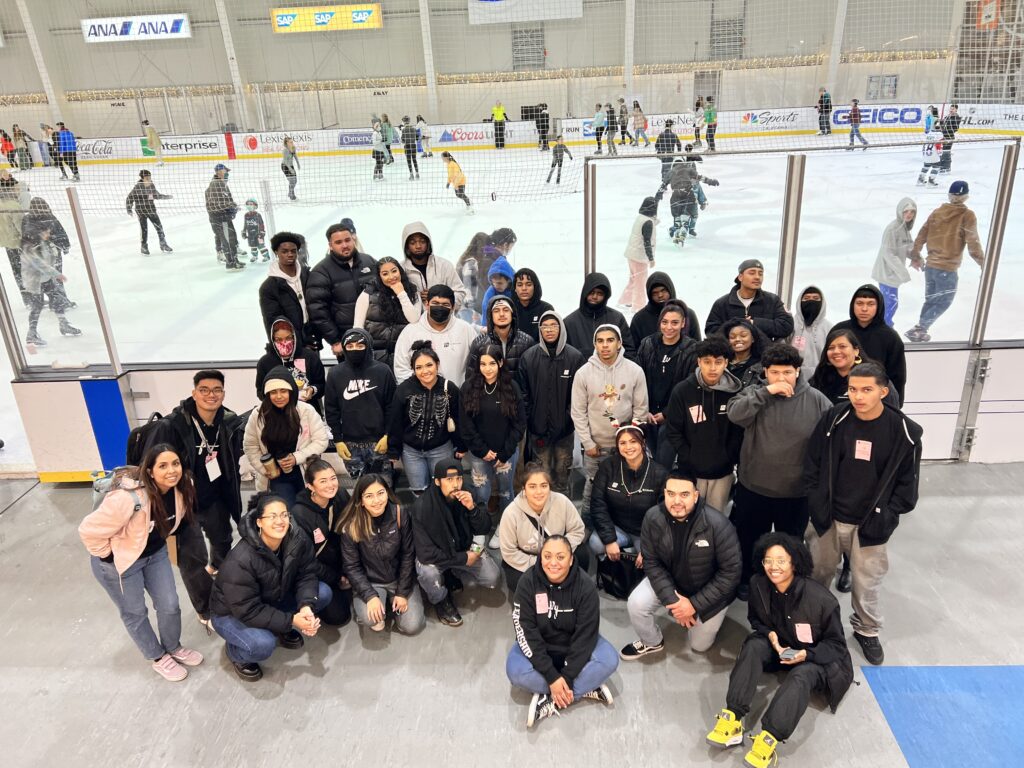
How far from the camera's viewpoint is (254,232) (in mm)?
7012

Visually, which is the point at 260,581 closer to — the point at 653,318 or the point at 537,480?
the point at 537,480

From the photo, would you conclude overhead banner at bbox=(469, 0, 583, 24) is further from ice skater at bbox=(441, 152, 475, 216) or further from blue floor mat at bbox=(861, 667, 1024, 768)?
blue floor mat at bbox=(861, 667, 1024, 768)

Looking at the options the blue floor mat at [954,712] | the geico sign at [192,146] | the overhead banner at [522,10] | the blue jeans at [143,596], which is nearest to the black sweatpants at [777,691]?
the blue floor mat at [954,712]

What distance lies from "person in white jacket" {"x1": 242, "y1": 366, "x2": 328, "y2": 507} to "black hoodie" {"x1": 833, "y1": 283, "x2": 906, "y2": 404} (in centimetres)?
343

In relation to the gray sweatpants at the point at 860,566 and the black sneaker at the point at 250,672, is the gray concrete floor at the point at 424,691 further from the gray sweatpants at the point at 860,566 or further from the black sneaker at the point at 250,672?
the gray sweatpants at the point at 860,566

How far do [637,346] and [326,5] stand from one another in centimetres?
2415

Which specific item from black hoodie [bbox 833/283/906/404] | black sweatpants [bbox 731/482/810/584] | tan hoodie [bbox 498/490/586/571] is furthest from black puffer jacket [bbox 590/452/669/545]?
black hoodie [bbox 833/283/906/404]

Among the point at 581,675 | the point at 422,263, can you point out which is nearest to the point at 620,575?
the point at 581,675

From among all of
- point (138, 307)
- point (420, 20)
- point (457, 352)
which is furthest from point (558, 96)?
point (457, 352)

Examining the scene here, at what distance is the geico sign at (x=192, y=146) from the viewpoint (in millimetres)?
20141

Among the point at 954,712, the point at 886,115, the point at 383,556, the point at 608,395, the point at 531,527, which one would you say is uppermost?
the point at 886,115

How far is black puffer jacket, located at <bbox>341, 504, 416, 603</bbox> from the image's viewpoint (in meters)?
4.13

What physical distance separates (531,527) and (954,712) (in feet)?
7.59

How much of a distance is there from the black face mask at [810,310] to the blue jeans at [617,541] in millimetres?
1976
